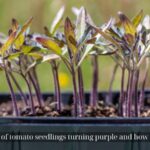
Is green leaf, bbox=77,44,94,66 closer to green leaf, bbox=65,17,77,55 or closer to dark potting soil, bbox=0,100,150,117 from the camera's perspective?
green leaf, bbox=65,17,77,55

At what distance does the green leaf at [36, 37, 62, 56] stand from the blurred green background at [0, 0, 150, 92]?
1.44 m

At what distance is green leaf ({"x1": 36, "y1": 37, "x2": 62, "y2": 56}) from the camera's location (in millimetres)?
1096

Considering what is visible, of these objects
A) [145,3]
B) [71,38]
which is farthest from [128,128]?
[145,3]

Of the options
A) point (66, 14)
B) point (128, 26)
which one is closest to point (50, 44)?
point (128, 26)

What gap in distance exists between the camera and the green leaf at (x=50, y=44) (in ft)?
3.59

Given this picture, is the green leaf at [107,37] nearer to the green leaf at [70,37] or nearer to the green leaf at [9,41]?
the green leaf at [70,37]

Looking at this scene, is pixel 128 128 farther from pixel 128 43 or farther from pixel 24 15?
pixel 24 15

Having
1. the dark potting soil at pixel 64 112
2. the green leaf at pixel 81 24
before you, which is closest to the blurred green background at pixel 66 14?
the dark potting soil at pixel 64 112

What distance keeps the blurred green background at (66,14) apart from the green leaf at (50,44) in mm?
1441

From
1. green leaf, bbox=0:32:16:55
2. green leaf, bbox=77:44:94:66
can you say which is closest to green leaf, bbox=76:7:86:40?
green leaf, bbox=77:44:94:66

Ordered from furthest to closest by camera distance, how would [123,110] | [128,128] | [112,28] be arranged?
[123,110]
[112,28]
[128,128]

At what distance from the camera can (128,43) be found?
112 cm

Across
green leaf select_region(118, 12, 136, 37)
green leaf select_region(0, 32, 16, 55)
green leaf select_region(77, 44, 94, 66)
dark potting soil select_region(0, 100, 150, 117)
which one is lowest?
dark potting soil select_region(0, 100, 150, 117)

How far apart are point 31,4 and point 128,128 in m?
1.86
